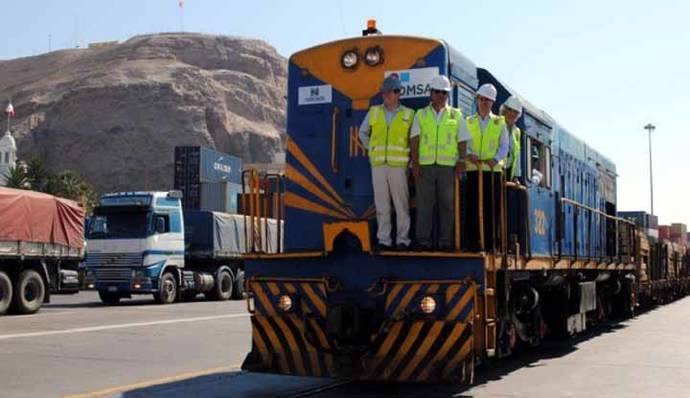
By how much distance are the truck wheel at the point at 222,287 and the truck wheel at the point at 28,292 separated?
297 inches

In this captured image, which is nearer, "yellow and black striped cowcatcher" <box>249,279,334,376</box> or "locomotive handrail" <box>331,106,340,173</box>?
"yellow and black striped cowcatcher" <box>249,279,334,376</box>

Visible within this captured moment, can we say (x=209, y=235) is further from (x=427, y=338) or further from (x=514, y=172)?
(x=427, y=338)

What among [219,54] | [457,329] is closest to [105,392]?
[457,329]

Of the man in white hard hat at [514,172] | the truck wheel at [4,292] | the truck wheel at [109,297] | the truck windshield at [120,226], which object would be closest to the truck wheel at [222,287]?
the truck wheel at [109,297]

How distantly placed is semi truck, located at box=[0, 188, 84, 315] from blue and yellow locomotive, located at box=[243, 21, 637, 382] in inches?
472

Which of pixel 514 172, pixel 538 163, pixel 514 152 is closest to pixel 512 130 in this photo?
pixel 514 152

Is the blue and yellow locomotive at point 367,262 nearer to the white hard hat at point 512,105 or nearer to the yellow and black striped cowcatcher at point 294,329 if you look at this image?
the yellow and black striped cowcatcher at point 294,329

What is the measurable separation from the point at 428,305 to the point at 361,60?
2938mm

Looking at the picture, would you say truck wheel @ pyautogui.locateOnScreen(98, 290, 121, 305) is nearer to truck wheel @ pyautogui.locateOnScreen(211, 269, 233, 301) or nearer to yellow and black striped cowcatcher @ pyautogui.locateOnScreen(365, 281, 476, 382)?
truck wheel @ pyautogui.locateOnScreen(211, 269, 233, 301)

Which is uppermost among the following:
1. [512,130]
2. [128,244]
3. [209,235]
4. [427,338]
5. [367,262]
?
[512,130]

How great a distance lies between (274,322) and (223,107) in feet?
416

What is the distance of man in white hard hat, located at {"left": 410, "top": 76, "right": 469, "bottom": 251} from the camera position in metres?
8.27

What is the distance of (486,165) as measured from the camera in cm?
891

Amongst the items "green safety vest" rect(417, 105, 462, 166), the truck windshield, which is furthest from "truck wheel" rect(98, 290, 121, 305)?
"green safety vest" rect(417, 105, 462, 166)
